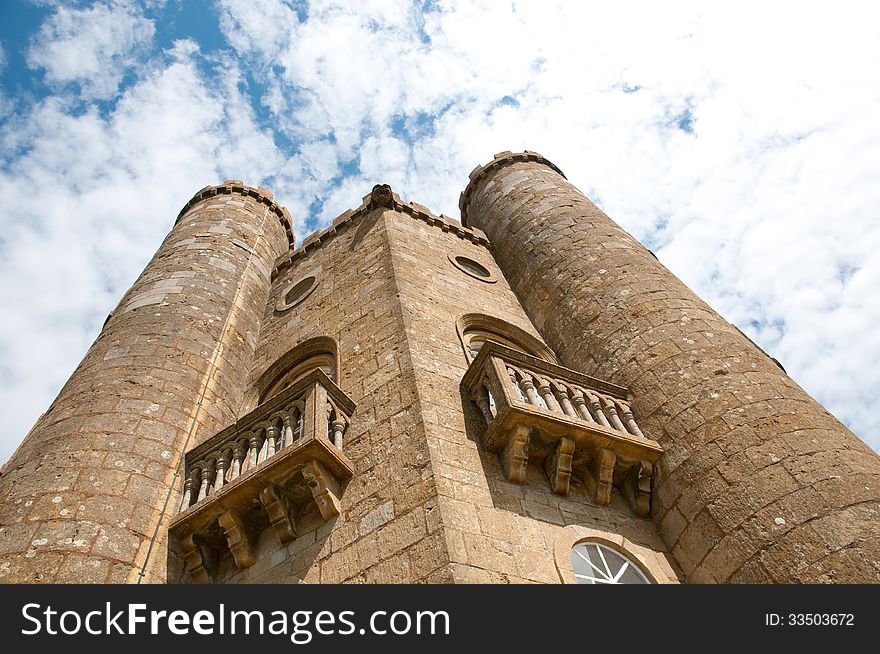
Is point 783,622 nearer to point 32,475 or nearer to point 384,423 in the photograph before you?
point 384,423

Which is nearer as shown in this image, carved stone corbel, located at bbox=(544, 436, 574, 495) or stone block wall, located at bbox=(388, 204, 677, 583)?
stone block wall, located at bbox=(388, 204, 677, 583)

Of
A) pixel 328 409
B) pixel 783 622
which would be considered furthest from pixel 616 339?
pixel 783 622

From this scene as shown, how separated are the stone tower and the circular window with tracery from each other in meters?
0.02

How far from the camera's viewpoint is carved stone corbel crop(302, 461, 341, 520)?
Answer: 6645 mm

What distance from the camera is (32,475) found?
24.8 feet

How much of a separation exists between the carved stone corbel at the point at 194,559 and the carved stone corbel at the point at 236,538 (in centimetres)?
38

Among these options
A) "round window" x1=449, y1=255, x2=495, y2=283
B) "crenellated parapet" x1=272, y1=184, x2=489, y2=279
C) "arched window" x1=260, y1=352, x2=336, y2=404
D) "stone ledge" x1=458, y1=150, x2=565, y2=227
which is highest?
"stone ledge" x1=458, y1=150, x2=565, y2=227

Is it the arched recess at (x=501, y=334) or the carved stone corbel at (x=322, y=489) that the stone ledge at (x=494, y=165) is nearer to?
the arched recess at (x=501, y=334)

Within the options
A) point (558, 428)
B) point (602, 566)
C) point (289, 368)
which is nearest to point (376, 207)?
point (289, 368)

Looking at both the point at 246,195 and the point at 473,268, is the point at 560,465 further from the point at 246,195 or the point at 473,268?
the point at 246,195

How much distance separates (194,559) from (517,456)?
349 cm

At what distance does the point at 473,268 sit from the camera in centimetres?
1285

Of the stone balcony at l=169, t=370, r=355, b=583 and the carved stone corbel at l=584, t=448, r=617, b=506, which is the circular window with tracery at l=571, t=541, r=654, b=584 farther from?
the stone balcony at l=169, t=370, r=355, b=583

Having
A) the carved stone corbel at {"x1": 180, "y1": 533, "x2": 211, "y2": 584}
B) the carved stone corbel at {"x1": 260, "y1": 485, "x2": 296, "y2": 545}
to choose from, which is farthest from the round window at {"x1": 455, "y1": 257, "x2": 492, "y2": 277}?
the carved stone corbel at {"x1": 180, "y1": 533, "x2": 211, "y2": 584}
